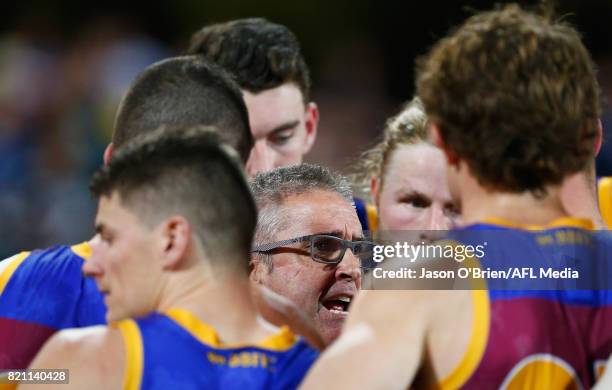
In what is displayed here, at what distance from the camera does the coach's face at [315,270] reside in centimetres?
377

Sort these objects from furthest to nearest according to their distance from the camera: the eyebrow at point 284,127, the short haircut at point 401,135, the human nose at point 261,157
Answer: the eyebrow at point 284,127 < the human nose at point 261,157 < the short haircut at point 401,135

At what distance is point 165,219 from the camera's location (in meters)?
2.56

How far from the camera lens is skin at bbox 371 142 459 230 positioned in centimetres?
438

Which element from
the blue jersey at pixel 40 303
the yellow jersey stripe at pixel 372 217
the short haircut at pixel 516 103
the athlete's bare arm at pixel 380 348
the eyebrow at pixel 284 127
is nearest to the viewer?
the athlete's bare arm at pixel 380 348

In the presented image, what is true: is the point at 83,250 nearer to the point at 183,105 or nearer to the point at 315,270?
the point at 183,105

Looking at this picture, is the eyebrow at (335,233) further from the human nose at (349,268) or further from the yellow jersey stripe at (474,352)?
→ the yellow jersey stripe at (474,352)

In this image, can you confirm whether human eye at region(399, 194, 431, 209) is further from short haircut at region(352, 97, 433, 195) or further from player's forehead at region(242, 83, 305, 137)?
player's forehead at region(242, 83, 305, 137)

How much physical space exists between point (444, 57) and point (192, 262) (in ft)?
2.76

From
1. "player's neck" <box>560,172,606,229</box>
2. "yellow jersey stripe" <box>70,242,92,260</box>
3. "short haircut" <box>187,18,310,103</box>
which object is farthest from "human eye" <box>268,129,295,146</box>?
"player's neck" <box>560,172,606,229</box>

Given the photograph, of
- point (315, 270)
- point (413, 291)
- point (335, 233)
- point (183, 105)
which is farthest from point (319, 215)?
point (413, 291)

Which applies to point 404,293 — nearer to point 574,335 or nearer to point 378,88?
point 574,335

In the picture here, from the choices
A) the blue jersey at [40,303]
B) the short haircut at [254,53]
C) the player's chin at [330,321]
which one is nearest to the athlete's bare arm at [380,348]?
the blue jersey at [40,303]

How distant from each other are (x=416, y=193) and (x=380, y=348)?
217 cm

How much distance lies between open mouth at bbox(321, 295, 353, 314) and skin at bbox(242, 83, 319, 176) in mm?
1205
